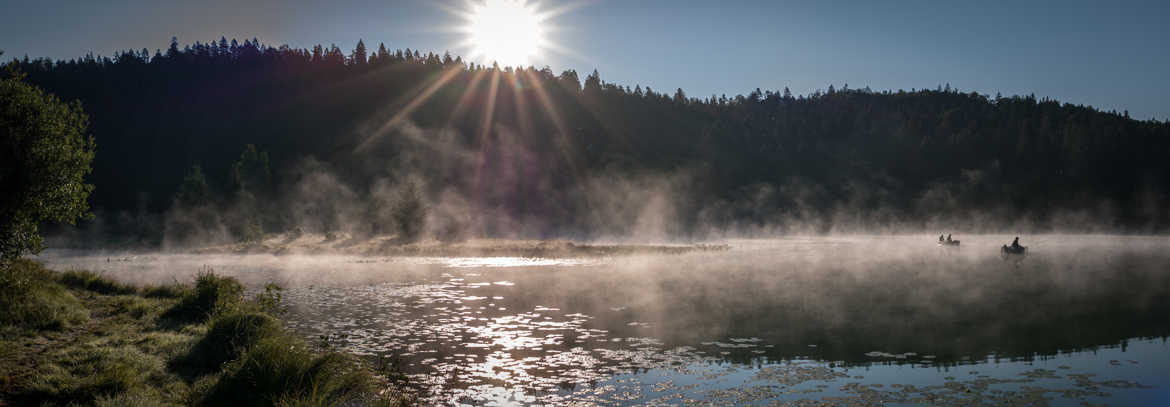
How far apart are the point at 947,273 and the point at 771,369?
42.3 meters

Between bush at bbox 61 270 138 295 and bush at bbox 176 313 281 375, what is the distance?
10193 mm

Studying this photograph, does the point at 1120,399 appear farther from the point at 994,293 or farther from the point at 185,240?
the point at 185,240

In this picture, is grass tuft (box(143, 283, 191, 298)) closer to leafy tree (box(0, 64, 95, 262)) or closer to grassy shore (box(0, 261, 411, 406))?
grassy shore (box(0, 261, 411, 406))

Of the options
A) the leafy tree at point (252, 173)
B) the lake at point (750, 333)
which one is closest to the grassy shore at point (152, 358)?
the lake at point (750, 333)

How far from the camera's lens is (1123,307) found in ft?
116

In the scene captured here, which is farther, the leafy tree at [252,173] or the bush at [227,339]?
the leafy tree at [252,173]

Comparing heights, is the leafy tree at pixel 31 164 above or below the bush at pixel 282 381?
above

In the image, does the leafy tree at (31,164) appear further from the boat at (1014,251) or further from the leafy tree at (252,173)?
the leafy tree at (252,173)

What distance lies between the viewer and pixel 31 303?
19891 mm

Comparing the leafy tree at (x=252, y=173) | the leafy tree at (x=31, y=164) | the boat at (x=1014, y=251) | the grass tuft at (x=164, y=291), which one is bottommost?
the grass tuft at (x=164, y=291)

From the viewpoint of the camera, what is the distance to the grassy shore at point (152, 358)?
14.4 meters

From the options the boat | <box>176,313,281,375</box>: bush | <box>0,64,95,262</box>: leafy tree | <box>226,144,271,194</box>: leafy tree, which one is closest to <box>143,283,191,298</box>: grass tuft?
<box>0,64,95,262</box>: leafy tree

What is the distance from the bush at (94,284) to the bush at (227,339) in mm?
10193

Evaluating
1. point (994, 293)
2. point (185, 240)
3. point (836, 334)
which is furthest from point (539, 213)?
point (836, 334)
